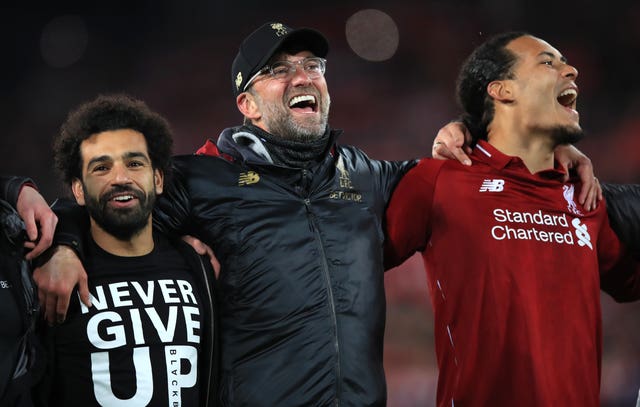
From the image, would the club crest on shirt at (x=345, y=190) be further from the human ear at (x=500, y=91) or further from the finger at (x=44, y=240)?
the finger at (x=44, y=240)

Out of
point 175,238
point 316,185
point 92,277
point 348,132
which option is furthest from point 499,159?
point 348,132

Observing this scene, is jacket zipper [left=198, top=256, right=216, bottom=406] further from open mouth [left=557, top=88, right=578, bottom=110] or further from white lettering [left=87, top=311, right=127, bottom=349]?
open mouth [left=557, top=88, right=578, bottom=110]

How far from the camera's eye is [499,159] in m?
3.07

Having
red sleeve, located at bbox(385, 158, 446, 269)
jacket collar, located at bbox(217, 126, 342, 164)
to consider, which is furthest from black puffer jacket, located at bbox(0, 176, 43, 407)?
red sleeve, located at bbox(385, 158, 446, 269)

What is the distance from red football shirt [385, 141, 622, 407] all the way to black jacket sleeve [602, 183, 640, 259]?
0.05 meters

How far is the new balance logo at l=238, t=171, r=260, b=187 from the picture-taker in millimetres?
2715

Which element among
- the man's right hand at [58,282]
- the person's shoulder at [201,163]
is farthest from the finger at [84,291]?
the person's shoulder at [201,163]

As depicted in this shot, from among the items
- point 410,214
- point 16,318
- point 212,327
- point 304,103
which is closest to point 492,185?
point 410,214

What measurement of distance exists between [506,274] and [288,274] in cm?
75

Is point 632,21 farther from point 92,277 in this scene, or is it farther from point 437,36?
point 92,277

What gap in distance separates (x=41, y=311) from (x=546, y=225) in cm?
166

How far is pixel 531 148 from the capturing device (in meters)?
3.13

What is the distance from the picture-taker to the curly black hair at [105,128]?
269 cm

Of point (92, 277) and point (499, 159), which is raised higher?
point (499, 159)
